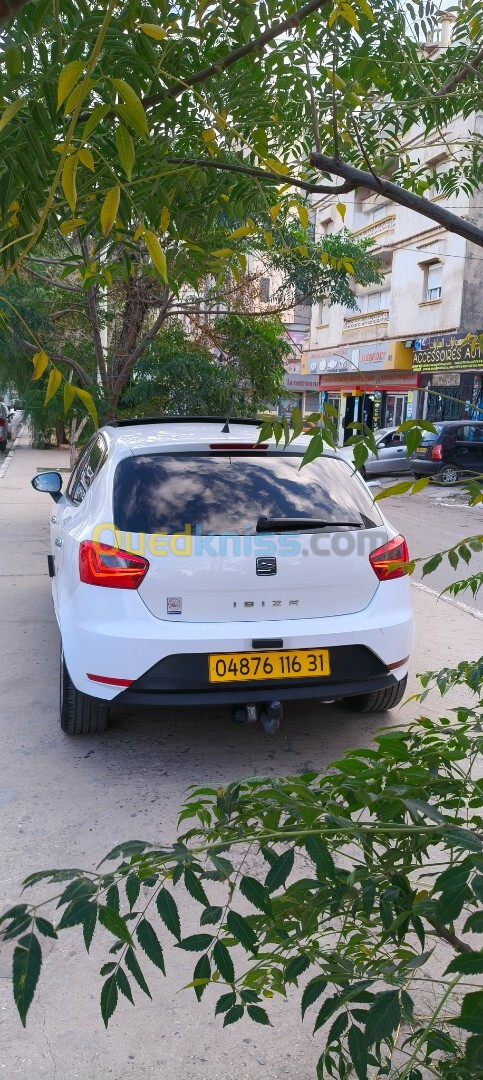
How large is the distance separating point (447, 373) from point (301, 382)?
16.8 metres

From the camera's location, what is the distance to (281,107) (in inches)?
150

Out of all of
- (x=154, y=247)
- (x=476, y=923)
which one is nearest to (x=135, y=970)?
(x=476, y=923)

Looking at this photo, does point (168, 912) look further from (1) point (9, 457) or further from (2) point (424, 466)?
(1) point (9, 457)

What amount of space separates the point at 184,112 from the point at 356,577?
228 cm

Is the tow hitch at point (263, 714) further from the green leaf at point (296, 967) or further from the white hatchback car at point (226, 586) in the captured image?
the green leaf at point (296, 967)

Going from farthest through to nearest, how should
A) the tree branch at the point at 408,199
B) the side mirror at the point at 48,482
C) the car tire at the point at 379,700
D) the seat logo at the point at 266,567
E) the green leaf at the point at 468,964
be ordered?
the side mirror at the point at 48,482 → the car tire at the point at 379,700 → the seat logo at the point at 266,567 → the tree branch at the point at 408,199 → the green leaf at the point at 468,964

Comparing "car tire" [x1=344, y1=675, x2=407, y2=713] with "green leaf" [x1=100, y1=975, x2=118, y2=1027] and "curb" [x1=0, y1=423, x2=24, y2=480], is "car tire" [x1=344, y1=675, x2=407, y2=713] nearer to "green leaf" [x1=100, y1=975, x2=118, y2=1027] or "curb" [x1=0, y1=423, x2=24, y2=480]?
"green leaf" [x1=100, y1=975, x2=118, y2=1027]

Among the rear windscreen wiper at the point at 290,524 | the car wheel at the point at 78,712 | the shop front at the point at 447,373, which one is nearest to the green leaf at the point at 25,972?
the rear windscreen wiper at the point at 290,524

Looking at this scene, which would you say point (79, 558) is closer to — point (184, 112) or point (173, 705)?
point (173, 705)

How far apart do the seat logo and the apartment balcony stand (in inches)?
1180

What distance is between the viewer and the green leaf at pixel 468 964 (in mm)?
1250

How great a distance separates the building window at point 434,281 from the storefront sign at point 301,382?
13.2 m

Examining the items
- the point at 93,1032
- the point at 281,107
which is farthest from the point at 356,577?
the point at 93,1032

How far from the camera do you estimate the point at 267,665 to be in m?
3.98
